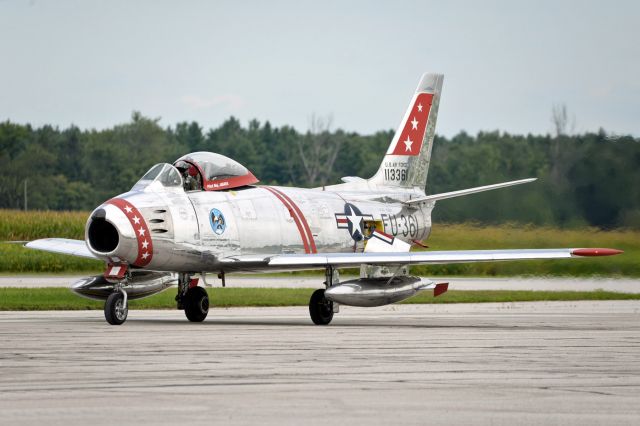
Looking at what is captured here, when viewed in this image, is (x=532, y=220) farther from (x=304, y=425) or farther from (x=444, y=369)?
(x=304, y=425)

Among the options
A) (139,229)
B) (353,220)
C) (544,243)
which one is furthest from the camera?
(544,243)

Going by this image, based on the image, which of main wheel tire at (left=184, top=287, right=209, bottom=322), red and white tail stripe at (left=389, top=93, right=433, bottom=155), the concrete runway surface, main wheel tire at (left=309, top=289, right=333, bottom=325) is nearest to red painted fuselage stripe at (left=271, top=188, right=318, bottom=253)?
main wheel tire at (left=309, top=289, right=333, bottom=325)

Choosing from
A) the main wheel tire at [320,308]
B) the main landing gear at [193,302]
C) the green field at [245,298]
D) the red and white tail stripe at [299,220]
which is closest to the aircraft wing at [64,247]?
the green field at [245,298]

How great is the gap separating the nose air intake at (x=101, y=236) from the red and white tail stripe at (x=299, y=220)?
149 inches

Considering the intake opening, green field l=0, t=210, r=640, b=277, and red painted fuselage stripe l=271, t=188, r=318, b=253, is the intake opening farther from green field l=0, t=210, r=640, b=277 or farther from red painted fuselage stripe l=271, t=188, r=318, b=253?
green field l=0, t=210, r=640, b=277

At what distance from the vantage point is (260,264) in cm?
1933

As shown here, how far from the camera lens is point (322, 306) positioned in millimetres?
19125

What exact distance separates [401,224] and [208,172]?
5376 mm

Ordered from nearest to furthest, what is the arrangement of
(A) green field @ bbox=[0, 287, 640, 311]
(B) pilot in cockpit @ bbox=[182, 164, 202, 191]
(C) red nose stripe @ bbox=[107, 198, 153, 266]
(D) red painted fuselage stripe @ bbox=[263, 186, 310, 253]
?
(C) red nose stripe @ bbox=[107, 198, 153, 266], (B) pilot in cockpit @ bbox=[182, 164, 202, 191], (D) red painted fuselage stripe @ bbox=[263, 186, 310, 253], (A) green field @ bbox=[0, 287, 640, 311]

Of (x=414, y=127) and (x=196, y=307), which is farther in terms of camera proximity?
(x=414, y=127)

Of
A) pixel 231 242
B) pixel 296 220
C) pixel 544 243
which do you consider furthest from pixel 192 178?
pixel 544 243

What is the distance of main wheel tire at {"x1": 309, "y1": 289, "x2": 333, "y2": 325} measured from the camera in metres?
19.1

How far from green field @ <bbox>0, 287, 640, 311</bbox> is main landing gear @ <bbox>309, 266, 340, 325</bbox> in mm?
5910

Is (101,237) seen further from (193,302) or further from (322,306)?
(322,306)
